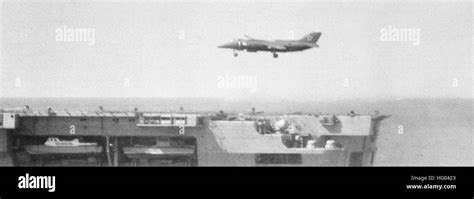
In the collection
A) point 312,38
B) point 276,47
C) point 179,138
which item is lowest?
point 179,138

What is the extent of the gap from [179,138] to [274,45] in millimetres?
5507

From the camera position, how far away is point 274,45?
18.3 m

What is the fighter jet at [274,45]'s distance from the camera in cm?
1812

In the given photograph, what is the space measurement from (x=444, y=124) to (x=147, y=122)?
60.8ft

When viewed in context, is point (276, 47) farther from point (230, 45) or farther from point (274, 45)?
point (230, 45)

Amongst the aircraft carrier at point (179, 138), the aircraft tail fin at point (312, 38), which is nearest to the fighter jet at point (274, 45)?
the aircraft tail fin at point (312, 38)

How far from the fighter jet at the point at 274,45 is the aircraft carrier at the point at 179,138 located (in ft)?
11.6

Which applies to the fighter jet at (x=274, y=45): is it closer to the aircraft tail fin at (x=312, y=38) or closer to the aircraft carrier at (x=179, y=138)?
the aircraft tail fin at (x=312, y=38)

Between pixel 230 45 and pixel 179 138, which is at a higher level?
pixel 230 45

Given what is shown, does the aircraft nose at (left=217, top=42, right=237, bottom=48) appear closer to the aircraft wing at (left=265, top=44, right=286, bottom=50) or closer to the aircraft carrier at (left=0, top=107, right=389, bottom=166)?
the aircraft wing at (left=265, top=44, right=286, bottom=50)

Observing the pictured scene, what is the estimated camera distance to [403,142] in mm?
40375

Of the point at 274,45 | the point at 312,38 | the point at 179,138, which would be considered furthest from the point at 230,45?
the point at 179,138
